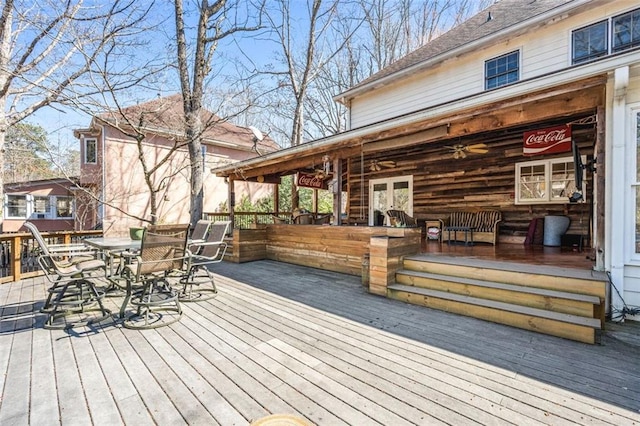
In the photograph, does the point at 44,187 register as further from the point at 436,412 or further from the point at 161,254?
the point at 436,412

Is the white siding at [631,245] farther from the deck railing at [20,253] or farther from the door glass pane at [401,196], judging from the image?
the deck railing at [20,253]

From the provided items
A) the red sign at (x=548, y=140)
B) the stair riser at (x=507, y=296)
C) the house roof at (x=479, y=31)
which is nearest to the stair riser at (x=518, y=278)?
the stair riser at (x=507, y=296)

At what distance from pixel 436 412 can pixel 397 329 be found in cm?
140

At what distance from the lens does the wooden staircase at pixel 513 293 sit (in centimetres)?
317

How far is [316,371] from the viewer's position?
2414 millimetres

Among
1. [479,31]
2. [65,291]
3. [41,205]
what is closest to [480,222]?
[479,31]

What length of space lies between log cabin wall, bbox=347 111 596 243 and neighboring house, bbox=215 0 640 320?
0.03 metres

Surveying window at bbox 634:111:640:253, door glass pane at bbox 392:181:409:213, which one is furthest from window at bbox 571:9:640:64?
door glass pane at bbox 392:181:409:213

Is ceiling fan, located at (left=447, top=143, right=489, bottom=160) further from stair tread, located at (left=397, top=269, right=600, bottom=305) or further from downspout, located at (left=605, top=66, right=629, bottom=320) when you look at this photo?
stair tread, located at (left=397, top=269, right=600, bottom=305)

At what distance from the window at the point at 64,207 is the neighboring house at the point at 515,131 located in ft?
43.0

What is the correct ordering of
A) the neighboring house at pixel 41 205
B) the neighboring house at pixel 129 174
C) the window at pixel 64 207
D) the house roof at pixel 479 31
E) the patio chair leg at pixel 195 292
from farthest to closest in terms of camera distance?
the window at pixel 64 207, the neighboring house at pixel 41 205, the neighboring house at pixel 129 174, the house roof at pixel 479 31, the patio chair leg at pixel 195 292

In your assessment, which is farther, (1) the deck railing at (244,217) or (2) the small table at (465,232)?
(1) the deck railing at (244,217)

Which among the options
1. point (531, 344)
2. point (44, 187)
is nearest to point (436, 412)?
point (531, 344)

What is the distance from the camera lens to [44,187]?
51.8 feet
